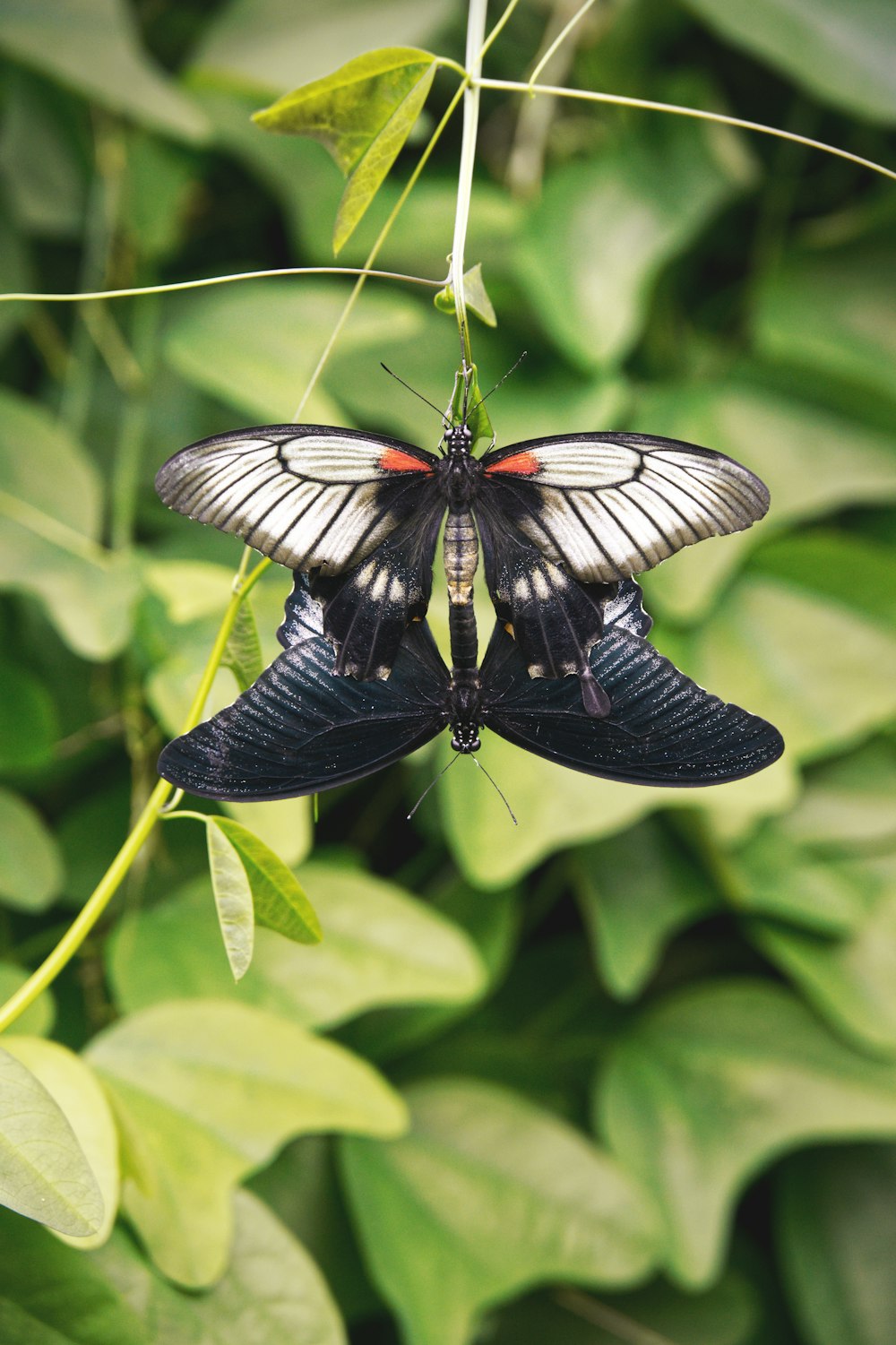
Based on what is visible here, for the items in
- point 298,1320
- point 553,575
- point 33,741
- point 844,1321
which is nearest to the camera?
point 553,575

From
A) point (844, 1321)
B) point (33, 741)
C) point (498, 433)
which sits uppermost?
point (498, 433)

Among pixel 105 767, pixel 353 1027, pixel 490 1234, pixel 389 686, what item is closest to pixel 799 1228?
pixel 490 1234

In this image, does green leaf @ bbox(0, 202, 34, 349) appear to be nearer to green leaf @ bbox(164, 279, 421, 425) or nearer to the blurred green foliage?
the blurred green foliage

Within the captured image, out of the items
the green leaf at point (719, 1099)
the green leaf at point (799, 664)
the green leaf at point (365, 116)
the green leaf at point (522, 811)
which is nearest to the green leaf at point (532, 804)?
the green leaf at point (522, 811)

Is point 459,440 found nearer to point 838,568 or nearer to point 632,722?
point 632,722

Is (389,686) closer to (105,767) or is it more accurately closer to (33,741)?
(33,741)

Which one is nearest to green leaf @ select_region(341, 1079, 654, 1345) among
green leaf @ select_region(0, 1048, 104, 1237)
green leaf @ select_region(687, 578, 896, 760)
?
green leaf @ select_region(687, 578, 896, 760)
